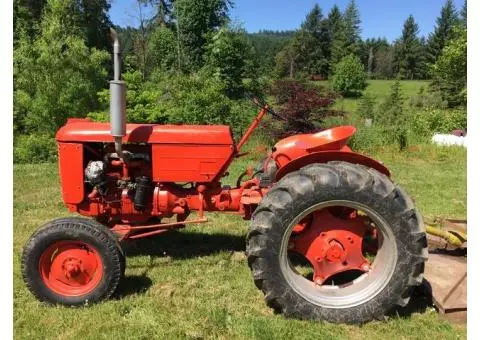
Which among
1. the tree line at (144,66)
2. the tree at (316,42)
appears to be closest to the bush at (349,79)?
the tree at (316,42)

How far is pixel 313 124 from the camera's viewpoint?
492 inches

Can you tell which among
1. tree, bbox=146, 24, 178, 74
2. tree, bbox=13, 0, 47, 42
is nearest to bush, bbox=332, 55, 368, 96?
tree, bbox=146, 24, 178, 74

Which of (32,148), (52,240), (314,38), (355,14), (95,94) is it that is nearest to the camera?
(52,240)

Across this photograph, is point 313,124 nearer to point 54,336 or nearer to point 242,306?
point 242,306

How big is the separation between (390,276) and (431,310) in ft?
1.66

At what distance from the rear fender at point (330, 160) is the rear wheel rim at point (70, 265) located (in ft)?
5.40

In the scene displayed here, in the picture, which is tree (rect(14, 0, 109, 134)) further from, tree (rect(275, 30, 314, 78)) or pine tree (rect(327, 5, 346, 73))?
pine tree (rect(327, 5, 346, 73))

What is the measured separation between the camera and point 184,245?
5117 mm

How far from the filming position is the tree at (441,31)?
198ft

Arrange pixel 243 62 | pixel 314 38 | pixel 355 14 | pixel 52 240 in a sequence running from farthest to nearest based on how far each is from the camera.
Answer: pixel 355 14
pixel 314 38
pixel 243 62
pixel 52 240

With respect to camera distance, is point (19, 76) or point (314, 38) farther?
point (314, 38)

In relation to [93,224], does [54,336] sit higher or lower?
lower

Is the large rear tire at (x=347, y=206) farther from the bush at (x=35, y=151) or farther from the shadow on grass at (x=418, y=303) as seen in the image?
the bush at (x=35, y=151)

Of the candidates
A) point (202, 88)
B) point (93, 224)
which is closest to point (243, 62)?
point (202, 88)
